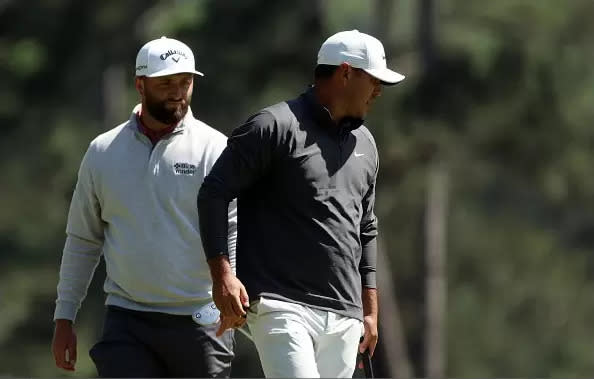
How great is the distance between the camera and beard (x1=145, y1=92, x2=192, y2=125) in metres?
6.80

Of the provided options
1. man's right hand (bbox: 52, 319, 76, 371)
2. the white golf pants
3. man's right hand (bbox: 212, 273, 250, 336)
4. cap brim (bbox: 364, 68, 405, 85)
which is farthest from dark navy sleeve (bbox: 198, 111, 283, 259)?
man's right hand (bbox: 52, 319, 76, 371)

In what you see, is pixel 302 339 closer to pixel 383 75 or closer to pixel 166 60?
pixel 383 75

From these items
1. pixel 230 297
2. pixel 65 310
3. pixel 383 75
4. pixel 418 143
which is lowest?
pixel 418 143

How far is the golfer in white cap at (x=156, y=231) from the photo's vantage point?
21.8ft

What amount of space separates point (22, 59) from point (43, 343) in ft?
15.3

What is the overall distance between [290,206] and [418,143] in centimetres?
1328

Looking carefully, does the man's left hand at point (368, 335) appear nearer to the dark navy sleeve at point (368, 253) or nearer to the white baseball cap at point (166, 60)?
the dark navy sleeve at point (368, 253)

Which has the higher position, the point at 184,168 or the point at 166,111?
the point at 166,111

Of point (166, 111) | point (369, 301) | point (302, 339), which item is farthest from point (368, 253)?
point (166, 111)

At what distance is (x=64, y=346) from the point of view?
6.82 metres

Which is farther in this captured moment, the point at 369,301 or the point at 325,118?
the point at 369,301

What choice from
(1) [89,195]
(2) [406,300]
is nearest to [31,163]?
(2) [406,300]

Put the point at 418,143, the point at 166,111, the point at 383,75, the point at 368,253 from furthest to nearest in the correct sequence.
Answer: the point at 418,143 < the point at 166,111 < the point at 368,253 < the point at 383,75

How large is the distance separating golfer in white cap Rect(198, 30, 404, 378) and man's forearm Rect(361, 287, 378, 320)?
284 millimetres
